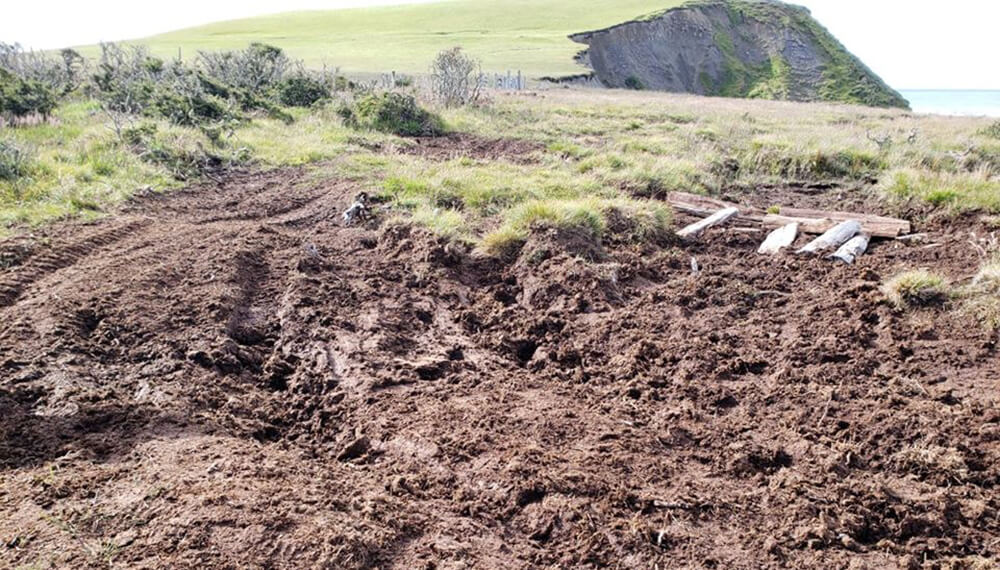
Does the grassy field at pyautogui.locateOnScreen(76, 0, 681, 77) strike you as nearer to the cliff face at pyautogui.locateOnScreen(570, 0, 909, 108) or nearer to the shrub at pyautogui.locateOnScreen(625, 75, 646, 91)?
the cliff face at pyautogui.locateOnScreen(570, 0, 909, 108)

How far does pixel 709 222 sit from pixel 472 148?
5.97 metres

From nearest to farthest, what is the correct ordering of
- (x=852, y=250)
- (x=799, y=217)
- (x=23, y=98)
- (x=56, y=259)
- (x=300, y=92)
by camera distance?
(x=56, y=259) → (x=852, y=250) → (x=799, y=217) → (x=23, y=98) → (x=300, y=92)

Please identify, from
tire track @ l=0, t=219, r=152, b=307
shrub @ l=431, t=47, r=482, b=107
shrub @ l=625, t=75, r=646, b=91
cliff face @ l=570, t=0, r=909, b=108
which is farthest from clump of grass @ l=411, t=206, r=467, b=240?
shrub @ l=625, t=75, r=646, b=91

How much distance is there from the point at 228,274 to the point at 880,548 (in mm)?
4981

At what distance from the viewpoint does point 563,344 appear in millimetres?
5047

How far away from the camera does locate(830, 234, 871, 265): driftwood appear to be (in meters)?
6.67

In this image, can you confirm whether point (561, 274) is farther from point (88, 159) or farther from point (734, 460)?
point (88, 159)

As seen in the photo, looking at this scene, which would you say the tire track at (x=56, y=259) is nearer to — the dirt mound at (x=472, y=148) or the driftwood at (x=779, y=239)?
the dirt mound at (x=472, y=148)

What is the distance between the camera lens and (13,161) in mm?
7918

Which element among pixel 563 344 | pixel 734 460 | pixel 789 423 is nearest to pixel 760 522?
pixel 734 460

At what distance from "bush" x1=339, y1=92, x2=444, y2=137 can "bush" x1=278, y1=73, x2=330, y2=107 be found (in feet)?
7.59

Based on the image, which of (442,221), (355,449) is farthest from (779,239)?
(355,449)

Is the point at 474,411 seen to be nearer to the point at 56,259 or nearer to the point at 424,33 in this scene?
the point at 56,259

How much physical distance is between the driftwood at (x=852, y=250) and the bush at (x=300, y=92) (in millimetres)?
13357
